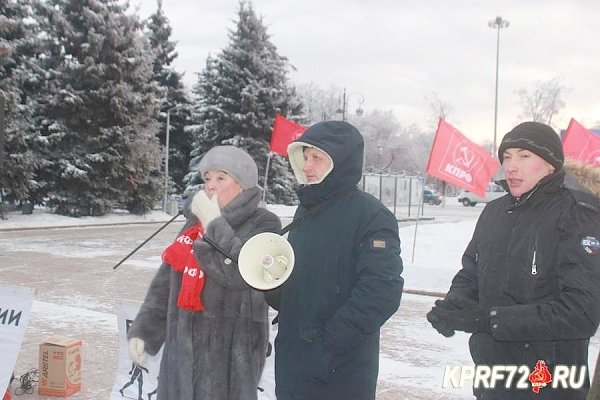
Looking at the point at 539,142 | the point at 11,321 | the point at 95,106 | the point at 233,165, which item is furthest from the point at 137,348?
the point at 95,106

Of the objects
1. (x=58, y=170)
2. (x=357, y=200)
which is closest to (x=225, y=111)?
(x=58, y=170)

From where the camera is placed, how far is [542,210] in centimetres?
236

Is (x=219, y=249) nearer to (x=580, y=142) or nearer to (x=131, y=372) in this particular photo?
(x=131, y=372)

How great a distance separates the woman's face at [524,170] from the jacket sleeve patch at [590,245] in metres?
0.34

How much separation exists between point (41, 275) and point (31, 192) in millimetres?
15545

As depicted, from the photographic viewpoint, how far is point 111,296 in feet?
30.2

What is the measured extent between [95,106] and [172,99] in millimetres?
12030

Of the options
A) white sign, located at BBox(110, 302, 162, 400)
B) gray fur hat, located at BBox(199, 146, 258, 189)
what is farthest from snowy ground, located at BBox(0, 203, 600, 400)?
gray fur hat, located at BBox(199, 146, 258, 189)

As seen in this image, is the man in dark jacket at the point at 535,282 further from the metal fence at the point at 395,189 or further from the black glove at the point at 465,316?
the metal fence at the point at 395,189

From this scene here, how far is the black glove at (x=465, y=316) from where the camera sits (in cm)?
232

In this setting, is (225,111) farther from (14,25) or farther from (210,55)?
(14,25)

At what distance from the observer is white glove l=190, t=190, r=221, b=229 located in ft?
9.36

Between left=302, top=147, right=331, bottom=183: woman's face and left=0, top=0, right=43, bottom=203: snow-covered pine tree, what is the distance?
20968 millimetres

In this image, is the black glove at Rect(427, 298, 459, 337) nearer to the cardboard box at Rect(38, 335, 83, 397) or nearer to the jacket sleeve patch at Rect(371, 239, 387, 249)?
the jacket sleeve patch at Rect(371, 239, 387, 249)
